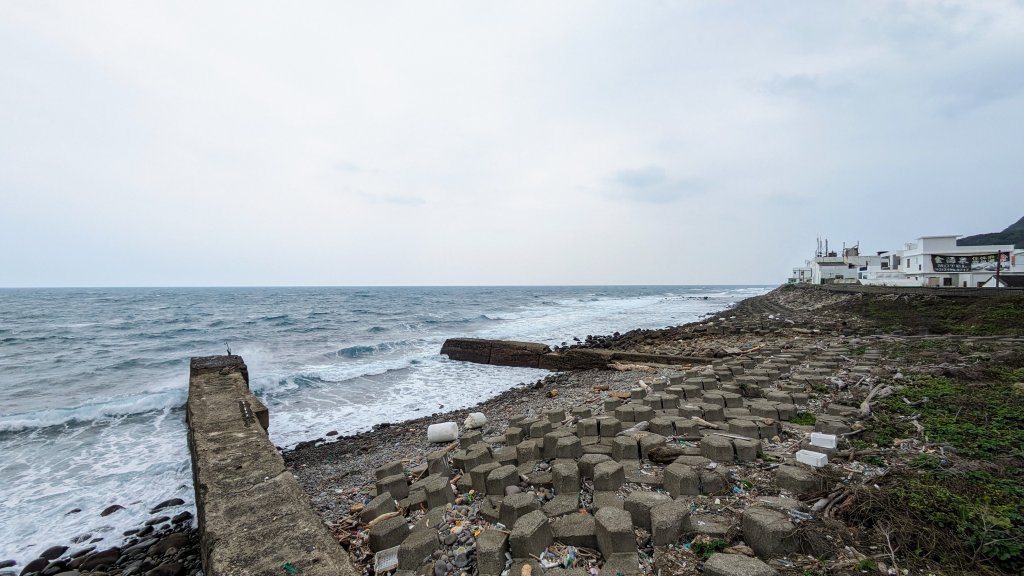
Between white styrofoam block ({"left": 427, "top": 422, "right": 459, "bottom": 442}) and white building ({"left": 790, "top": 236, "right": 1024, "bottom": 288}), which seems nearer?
white styrofoam block ({"left": 427, "top": 422, "right": 459, "bottom": 442})

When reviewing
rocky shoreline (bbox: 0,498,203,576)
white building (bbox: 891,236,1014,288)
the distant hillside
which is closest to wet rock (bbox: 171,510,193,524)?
rocky shoreline (bbox: 0,498,203,576)

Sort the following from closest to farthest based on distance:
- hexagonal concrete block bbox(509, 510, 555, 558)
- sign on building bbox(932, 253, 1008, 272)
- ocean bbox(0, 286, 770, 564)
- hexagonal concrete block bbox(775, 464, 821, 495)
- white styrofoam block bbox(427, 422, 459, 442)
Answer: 1. hexagonal concrete block bbox(509, 510, 555, 558)
2. hexagonal concrete block bbox(775, 464, 821, 495)
3. ocean bbox(0, 286, 770, 564)
4. white styrofoam block bbox(427, 422, 459, 442)
5. sign on building bbox(932, 253, 1008, 272)

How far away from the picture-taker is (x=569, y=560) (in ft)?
9.16

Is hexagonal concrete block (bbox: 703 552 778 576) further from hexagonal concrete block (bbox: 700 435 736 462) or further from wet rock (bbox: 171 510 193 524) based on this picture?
wet rock (bbox: 171 510 193 524)

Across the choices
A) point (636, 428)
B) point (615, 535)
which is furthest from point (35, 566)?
point (636, 428)

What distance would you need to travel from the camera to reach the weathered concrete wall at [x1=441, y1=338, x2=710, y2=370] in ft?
39.9

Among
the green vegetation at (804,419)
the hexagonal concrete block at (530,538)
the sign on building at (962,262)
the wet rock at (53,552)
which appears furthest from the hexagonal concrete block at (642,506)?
the sign on building at (962,262)

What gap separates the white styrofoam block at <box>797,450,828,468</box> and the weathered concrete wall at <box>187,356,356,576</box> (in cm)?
366

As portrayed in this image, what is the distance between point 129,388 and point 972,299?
31372mm

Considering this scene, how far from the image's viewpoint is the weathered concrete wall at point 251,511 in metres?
2.90

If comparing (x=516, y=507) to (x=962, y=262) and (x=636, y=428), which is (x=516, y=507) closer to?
(x=636, y=428)

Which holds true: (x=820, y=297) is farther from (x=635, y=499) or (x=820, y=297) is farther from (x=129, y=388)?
(x=129, y=388)

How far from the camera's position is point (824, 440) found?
390cm

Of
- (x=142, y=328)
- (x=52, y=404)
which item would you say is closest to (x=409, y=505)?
(x=52, y=404)
